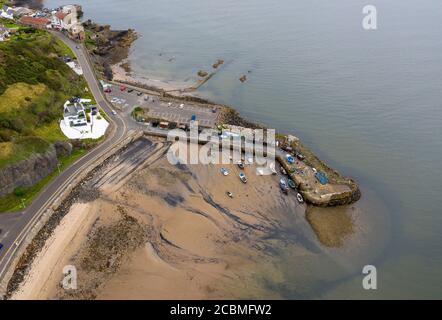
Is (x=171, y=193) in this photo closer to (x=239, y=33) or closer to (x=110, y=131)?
(x=110, y=131)

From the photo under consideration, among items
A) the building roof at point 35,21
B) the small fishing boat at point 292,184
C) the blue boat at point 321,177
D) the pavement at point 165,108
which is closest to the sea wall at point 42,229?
the pavement at point 165,108

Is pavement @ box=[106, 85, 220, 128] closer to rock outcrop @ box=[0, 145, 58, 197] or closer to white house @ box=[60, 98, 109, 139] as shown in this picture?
white house @ box=[60, 98, 109, 139]

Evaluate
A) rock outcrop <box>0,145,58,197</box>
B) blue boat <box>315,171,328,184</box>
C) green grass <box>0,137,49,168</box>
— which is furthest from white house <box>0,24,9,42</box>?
blue boat <box>315,171,328,184</box>

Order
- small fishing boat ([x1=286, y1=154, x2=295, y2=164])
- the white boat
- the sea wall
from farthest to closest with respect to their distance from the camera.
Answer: small fishing boat ([x1=286, y1=154, x2=295, y2=164])
the white boat
the sea wall

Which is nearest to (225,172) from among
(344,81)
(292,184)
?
(292,184)

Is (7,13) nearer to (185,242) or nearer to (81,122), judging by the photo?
(81,122)

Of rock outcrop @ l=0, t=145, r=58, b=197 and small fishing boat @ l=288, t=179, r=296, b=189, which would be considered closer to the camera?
rock outcrop @ l=0, t=145, r=58, b=197
